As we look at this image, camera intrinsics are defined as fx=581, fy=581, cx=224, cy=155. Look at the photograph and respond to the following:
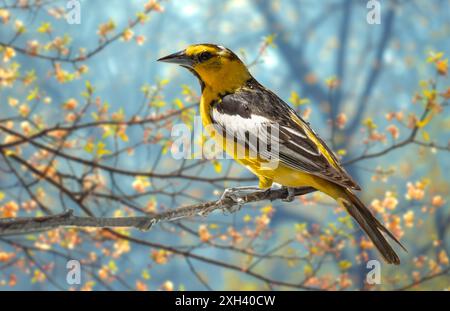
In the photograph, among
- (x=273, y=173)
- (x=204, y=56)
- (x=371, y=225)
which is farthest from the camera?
(x=204, y=56)

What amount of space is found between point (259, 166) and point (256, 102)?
275 millimetres

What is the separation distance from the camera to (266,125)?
1.93 meters

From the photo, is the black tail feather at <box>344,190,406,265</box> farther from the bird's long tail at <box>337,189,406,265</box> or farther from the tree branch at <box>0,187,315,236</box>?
the tree branch at <box>0,187,315,236</box>

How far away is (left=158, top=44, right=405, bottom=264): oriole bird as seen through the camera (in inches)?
66.3

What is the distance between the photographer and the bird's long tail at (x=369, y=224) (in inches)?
63.3

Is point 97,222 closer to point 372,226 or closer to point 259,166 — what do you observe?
point 259,166

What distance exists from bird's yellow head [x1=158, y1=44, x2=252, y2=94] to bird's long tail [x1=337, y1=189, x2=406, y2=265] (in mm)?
610

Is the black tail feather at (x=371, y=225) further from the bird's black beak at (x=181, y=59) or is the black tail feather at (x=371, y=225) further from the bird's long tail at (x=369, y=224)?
the bird's black beak at (x=181, y=59)

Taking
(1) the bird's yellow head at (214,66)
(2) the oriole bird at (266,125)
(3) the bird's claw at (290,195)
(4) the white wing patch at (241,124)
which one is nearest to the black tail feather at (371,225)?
(2) the oriole bird at (266,125)

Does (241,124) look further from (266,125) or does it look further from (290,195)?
(290,195)

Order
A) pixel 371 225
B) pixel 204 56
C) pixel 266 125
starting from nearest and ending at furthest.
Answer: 1. pixel 371 225
2. pixel 266 125
3. pixel 204 56

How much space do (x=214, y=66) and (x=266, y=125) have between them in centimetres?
31

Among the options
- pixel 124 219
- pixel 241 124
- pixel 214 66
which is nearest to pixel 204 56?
pixel 214 66

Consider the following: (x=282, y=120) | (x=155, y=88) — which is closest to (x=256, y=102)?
(x=282, y=120)
